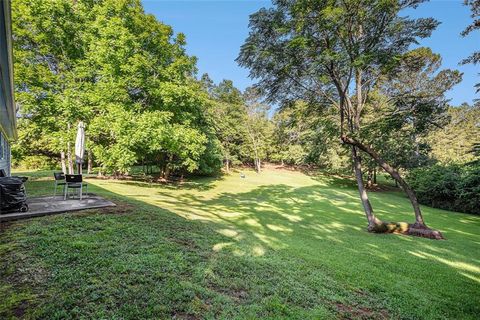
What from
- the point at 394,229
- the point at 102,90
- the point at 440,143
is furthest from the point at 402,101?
the point at 440,143

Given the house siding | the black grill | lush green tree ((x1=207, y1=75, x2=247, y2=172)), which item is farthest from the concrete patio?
lush green tree ((x1=207, y1=75, x2=247, y2=172))

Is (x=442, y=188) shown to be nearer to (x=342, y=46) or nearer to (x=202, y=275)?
(x=342, y=46)

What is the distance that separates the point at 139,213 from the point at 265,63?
7649mm

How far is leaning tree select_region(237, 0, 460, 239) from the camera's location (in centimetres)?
834

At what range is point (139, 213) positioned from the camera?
6.71m

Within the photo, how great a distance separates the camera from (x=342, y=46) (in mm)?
9219

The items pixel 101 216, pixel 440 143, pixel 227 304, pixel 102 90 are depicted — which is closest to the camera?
pixel 227 304

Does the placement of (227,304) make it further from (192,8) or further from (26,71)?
(26,71)

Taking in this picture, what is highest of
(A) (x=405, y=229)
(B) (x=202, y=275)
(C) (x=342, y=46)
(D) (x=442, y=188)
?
(C) (x=342, y=46)

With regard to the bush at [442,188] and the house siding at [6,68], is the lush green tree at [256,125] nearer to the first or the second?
the bush at [442,188]

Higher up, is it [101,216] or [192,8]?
[192,8]

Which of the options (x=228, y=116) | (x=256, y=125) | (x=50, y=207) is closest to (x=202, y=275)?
(x=50, y=207)

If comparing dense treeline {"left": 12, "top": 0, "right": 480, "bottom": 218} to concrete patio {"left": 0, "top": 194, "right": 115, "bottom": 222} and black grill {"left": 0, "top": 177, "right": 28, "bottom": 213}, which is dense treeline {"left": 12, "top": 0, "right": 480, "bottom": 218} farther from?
black grill {"left": 0, "top": 177, "right": 28, "bottom": 213}

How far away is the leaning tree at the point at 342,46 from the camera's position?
8344mm
